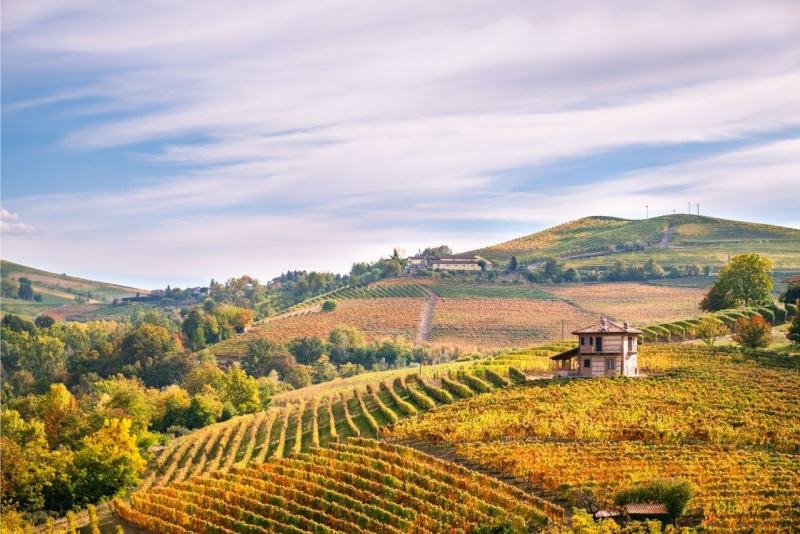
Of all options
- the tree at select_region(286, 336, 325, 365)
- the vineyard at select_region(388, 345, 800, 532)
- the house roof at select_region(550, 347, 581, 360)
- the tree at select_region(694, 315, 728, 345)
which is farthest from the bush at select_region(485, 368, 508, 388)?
the tree at select_region(286, 336, 325, 365)

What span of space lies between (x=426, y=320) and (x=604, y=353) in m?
75.4

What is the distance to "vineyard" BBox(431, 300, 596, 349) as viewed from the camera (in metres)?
125

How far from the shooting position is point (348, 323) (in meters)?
145

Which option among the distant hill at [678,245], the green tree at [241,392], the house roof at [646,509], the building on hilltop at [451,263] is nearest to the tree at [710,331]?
the green tree at [241,392]

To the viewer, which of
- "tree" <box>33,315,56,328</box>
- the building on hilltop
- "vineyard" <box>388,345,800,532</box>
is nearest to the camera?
"vineyard" <box>388,345,800,532</box>

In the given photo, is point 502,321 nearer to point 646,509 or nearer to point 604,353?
point 604,353

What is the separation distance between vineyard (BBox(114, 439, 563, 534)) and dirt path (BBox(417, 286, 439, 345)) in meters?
78.9

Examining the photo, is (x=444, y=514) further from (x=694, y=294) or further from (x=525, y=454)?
(x=694, y=294)

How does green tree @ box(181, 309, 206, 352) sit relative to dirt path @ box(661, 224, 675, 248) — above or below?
below

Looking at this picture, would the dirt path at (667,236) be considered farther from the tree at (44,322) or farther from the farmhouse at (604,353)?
the farmhouse at (604,353)

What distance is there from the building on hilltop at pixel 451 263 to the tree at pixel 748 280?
3199 inches

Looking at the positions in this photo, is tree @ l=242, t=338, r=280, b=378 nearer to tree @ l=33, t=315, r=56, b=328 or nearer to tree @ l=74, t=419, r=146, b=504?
tree @ l=33, t=315, r=56, b=328

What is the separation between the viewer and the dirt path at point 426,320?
13412 cm

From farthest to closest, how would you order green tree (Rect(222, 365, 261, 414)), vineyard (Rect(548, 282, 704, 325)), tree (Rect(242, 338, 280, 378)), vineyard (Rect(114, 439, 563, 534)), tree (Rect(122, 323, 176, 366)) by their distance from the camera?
vineyard (Rect(548, 282, 704, 325))
tree (Rect(122, 323, 176, 366))
tree (Rect(242, 338, 280, 378))
green tree (Rect(222, 365, 261, 414))
vineyard (Rect(114, 439, 563, 534))
